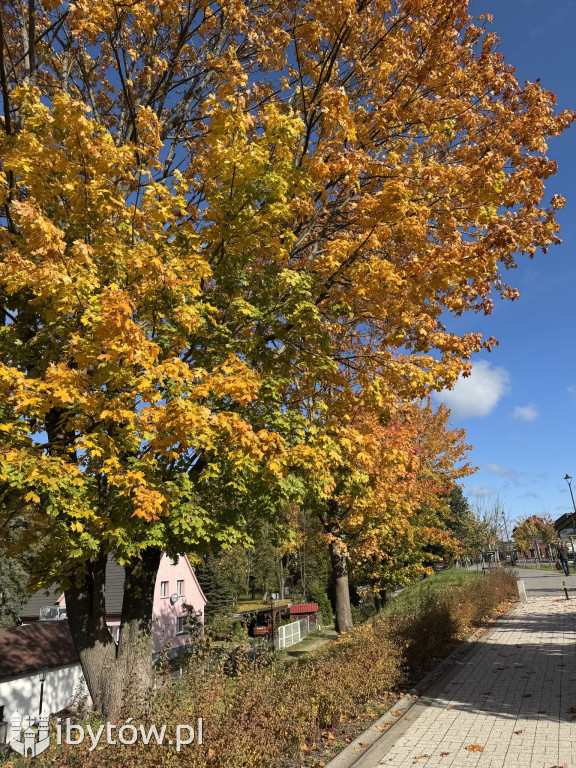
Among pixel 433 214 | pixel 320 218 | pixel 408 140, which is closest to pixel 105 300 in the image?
pixel 320 218

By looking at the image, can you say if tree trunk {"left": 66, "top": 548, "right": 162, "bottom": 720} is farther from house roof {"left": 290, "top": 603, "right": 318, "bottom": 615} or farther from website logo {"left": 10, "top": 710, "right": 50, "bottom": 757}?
house roof {"left": 290, "top": 603, "right": 318, "bottom": 615}

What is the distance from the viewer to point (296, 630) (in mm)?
26469

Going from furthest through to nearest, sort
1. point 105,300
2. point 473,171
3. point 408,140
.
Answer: point 408,140 → point 473,171 → point 105,300

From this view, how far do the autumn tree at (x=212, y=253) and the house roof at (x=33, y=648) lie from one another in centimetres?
1585

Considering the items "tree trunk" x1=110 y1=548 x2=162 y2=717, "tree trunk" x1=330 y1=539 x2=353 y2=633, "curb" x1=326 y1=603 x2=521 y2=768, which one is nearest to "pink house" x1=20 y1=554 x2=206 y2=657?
"tree trunk" x1=330 y1=539 x2=353 y2=633

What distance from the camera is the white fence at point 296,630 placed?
23831 millimetres

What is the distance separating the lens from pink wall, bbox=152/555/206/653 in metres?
30.0

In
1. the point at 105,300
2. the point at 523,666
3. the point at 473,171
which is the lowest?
the point at 523,666

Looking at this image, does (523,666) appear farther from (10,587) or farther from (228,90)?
(10,587)

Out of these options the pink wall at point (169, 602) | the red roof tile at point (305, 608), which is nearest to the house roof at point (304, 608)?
the red roof tile at point (305, 608)

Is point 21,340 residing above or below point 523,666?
above

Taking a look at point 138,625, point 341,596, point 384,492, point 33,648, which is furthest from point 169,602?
point 138,625

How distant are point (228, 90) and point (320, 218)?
7.60ft

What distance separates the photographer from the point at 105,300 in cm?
507
